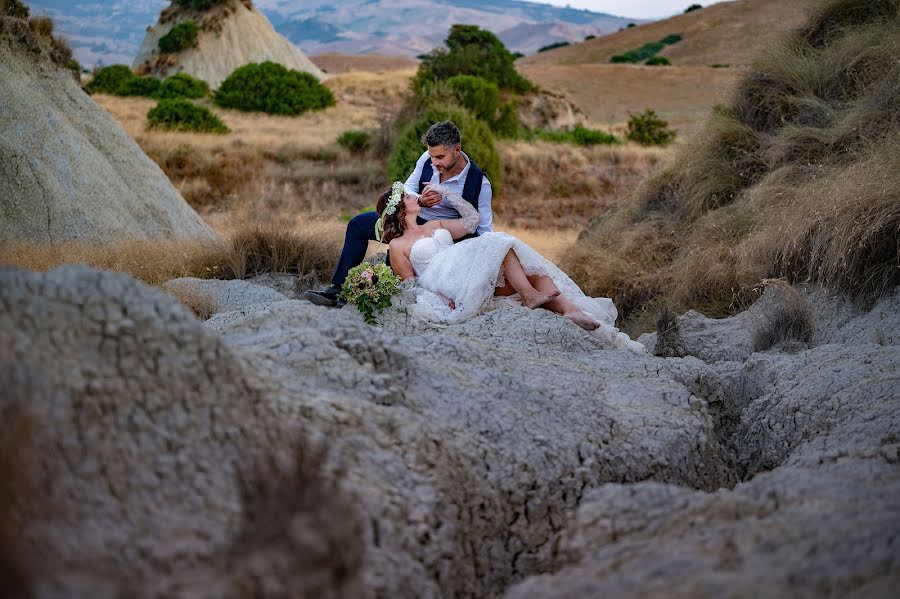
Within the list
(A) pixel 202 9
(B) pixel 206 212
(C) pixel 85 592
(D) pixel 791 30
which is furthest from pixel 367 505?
(A) pixel 202 9

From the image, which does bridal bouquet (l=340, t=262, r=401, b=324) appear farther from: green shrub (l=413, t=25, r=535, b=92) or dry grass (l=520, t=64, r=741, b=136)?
dry grass (l=520, t=64, r=741, b=136)

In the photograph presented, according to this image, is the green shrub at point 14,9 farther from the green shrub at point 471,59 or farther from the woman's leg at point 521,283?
the green shrub at point 471,59


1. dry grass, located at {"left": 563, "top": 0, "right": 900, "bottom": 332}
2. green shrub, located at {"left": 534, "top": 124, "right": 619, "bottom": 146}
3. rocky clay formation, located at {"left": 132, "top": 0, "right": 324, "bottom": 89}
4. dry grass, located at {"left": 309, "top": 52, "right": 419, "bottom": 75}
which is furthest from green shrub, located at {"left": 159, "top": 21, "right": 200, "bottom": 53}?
dry grass, located at {"left": 563, "top": 0, "right": 900, "bottom": 332}

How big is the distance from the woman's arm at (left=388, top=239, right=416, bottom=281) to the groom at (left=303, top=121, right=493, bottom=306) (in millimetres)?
360

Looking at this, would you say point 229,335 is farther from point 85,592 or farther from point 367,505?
point 85,592

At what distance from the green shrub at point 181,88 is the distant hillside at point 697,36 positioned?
85.3ft

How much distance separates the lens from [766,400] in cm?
449

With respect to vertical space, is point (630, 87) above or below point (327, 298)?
above

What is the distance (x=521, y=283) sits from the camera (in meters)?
6.09

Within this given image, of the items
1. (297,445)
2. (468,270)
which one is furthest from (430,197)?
(297,445)

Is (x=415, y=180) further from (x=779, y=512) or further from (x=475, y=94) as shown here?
(x=475, y=94)

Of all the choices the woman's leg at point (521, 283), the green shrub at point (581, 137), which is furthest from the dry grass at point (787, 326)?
the green shrub at point (581, 137)

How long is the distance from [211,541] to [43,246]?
6448 millimetres

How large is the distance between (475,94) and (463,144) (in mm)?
4442
